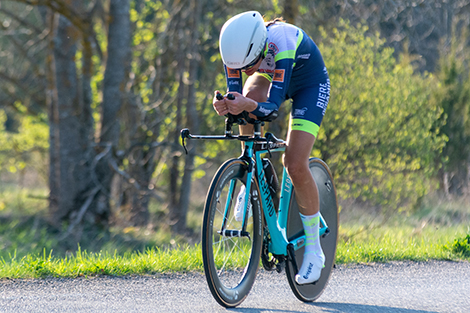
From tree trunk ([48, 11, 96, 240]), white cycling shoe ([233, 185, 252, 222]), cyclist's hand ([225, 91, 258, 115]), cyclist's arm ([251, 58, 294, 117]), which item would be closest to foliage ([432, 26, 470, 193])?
tree trunk ([48, 11, 96, 240])

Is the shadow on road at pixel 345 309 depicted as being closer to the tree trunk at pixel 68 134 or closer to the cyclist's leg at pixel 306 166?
the cyclist's leg at pixel 306 166

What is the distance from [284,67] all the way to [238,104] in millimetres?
452

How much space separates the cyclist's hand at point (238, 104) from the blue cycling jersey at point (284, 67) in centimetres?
7

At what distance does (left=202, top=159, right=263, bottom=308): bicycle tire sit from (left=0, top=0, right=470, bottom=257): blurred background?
485 centimetres

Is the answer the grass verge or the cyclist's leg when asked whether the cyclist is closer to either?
the cyclist's leg

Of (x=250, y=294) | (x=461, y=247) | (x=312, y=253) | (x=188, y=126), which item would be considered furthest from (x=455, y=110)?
(x=250, y=294)

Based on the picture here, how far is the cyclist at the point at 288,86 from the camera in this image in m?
3.34

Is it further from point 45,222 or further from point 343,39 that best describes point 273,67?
point 45,222

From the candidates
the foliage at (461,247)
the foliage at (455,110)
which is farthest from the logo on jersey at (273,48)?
the foliage at (455,110)

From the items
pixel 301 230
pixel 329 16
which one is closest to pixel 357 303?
pixel 301 230

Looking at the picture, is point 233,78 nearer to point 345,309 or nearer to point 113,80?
point 345,309

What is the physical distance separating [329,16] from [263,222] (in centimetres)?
911

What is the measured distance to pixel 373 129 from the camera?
348 inches

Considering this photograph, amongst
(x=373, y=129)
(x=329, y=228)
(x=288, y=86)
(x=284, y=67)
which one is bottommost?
(x=329, y=228)
